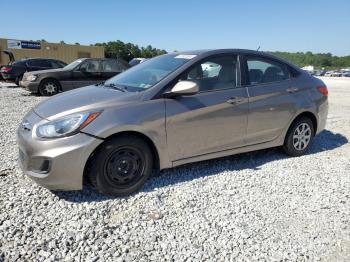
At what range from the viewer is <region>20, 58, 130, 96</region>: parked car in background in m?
12.1

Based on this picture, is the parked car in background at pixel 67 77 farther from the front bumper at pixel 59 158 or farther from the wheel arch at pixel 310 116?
the front bumper at pixel 59 158

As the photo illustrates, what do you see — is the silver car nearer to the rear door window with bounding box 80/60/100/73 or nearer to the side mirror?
the side mirror

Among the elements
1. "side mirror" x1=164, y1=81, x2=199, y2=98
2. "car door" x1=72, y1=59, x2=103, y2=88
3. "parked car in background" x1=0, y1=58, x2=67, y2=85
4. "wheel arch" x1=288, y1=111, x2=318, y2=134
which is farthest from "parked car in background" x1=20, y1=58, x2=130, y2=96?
"side mirror" x1=164, y1=81, x2=199, y2=98

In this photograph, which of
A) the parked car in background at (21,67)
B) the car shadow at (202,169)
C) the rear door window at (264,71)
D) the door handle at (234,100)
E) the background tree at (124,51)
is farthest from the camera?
the background tree at (124,51)

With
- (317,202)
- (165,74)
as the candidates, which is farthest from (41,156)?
(317,202)

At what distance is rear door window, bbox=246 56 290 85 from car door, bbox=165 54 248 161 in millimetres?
252

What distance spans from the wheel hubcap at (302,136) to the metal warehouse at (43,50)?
1297 inches

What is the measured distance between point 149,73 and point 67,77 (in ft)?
29.4

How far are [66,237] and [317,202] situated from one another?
2629mm

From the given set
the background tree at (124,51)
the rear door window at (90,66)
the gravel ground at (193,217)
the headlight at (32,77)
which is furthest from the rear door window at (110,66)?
the background tree at (124,51)

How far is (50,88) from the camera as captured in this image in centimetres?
1223

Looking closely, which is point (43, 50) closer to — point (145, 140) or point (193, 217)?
point (145, 140)

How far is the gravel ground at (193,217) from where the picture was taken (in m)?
2.73

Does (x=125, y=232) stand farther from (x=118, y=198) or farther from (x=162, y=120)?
(x=162, y=120)
